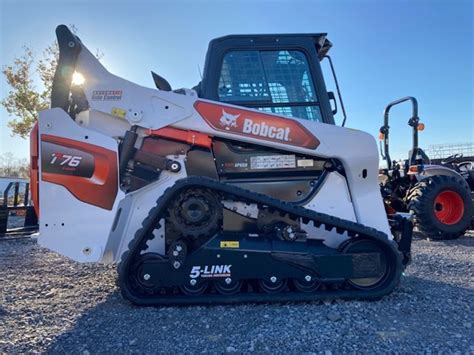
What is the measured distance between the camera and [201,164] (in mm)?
3799

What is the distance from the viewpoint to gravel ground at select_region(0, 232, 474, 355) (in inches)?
104

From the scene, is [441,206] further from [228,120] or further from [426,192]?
[228,120]

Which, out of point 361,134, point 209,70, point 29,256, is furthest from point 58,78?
point 29,256

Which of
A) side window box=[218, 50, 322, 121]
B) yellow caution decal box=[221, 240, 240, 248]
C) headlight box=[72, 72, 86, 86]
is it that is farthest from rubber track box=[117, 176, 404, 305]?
headlight box=[72, 72, 86, 86]

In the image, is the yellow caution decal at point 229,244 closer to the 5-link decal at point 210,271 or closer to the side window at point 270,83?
the 5-link decal at point 210,271

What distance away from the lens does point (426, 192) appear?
23.3 ft

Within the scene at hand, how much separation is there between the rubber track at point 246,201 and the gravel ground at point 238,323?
0.24 ft

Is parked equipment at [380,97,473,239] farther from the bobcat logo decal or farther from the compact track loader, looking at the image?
the bobcat logo decal

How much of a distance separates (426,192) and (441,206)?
0.63 meters

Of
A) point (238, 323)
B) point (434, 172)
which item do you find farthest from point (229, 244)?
point (434, 172)

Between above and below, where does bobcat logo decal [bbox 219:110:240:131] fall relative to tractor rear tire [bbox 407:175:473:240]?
above

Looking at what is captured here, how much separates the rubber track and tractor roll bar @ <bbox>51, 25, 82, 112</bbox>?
4.67 feet

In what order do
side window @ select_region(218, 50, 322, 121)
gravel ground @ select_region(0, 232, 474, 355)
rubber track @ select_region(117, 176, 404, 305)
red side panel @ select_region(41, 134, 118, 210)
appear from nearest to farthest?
gravel ground @ select_region(0, 232, 474, 355) → rubber track @ select_region(117, 176, 404, 305) → red side panel @ select_region(41, 134, 118, 210) → side window @ select_region(218, 50, 322, 121)

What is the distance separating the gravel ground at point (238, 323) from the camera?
265 centimetres
